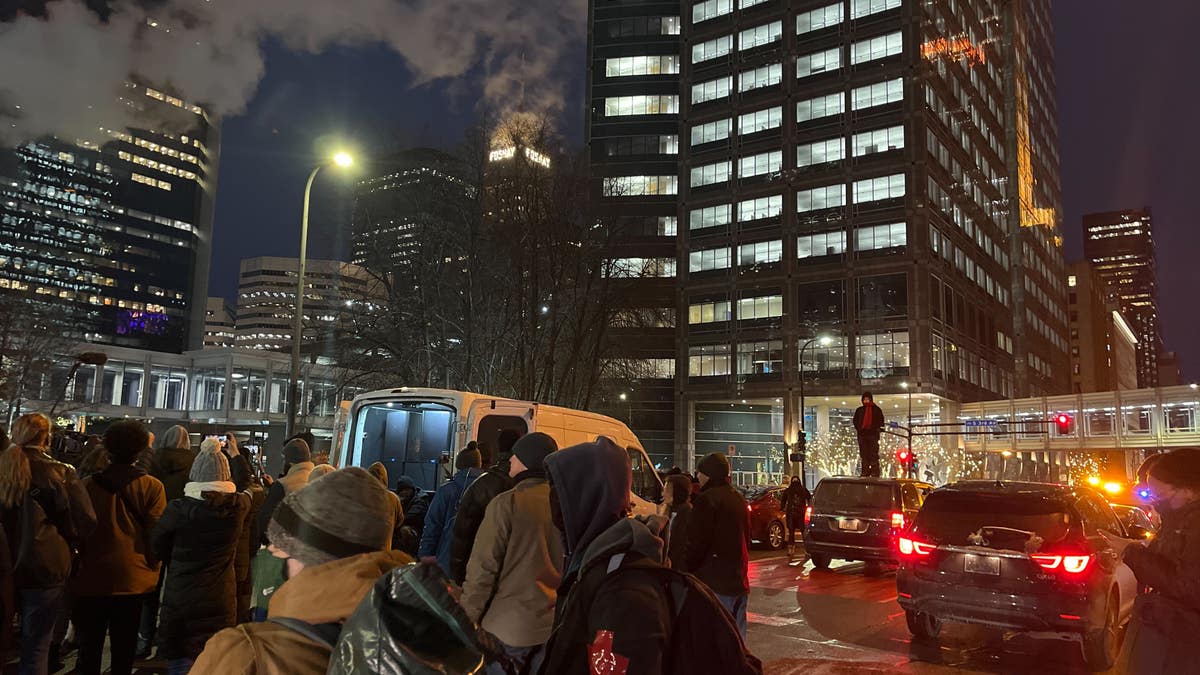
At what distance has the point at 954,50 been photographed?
215 ft

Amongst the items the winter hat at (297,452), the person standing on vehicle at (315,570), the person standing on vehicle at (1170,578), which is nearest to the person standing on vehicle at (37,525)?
the winter hat at (297,452)

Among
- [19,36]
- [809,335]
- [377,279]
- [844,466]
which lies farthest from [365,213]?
[19,36]

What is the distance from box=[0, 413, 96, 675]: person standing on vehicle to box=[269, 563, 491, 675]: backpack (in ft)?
14.6

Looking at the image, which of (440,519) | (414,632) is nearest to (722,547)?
(440,519)

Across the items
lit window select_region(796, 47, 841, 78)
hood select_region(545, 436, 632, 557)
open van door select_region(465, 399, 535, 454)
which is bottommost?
hood select_region(545, 436, 632, 557)

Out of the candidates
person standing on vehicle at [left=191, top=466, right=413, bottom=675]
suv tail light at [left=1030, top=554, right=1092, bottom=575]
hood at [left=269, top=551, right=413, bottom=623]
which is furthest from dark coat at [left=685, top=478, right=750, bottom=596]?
hood at [left=269, top=551, right=413, bottom=623]

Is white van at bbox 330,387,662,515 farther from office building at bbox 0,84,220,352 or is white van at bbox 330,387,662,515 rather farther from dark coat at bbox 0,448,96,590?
office building at bbox 0,84,220,352

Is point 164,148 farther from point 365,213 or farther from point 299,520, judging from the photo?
point 299,520

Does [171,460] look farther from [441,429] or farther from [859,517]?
[859,517]

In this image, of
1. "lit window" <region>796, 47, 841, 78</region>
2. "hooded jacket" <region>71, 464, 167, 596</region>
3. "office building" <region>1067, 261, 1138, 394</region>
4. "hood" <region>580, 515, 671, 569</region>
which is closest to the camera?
"hood" <region>580, 515, 671, 569</region>

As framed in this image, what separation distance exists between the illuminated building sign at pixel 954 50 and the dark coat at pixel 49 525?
202 ft

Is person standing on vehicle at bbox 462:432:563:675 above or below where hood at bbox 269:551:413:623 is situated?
below

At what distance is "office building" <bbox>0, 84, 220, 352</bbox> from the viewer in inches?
4446

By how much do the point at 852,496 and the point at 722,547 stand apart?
9.17 meters
